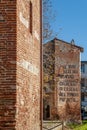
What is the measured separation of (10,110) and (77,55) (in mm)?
28597

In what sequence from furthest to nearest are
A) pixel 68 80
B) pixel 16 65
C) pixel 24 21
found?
pixel 68 80 → pixel 24 21 → pixel 16 65

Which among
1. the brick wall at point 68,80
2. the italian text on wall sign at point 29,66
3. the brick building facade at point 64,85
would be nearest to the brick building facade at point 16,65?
the italian text on wall sign at point 29,66

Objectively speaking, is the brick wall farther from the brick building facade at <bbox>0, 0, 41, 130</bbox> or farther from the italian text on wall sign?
the brick building facade at <bbox>0, 0, 41, 130</bbox>

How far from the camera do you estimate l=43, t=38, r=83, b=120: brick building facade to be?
41812mm

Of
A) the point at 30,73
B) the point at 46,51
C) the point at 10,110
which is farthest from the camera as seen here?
the point at 46,51

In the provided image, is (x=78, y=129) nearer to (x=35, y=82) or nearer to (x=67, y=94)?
(x=67, y=94)

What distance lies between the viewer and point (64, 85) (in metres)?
42.8

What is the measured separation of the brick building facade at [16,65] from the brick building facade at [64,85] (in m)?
24.5

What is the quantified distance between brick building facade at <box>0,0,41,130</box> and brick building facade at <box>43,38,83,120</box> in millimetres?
24460

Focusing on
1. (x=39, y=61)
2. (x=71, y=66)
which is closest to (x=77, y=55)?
(x=71, y=66)

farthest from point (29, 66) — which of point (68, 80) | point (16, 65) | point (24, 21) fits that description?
point (68, 80)

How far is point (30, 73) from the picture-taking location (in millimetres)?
17156

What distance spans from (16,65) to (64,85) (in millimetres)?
28174

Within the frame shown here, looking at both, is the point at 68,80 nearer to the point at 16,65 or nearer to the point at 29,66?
the point at 29,66
